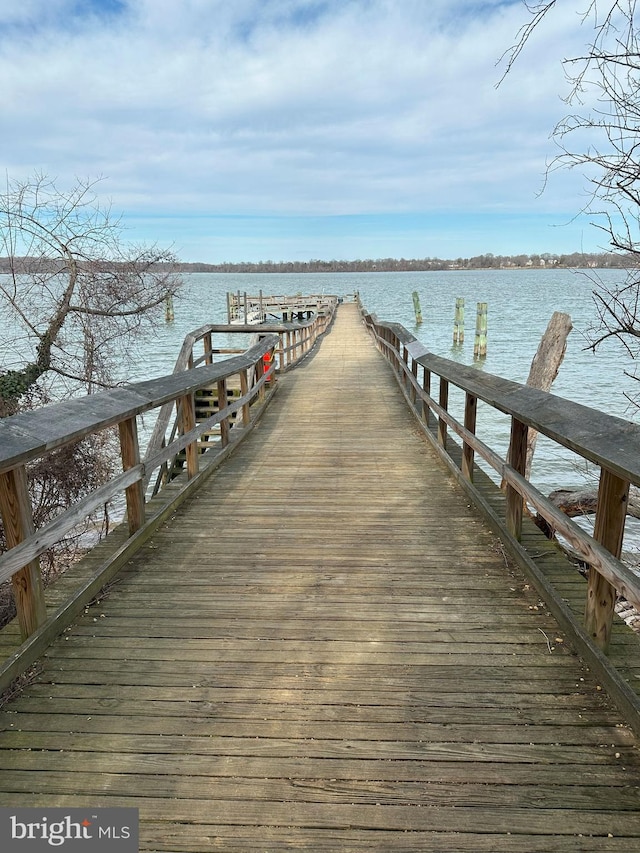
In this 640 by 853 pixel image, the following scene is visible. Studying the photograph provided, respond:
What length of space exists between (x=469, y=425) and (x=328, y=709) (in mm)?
3058

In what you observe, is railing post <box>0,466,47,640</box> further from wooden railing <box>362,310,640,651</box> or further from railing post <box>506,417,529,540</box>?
railing post <box>506,417,529,540</box>

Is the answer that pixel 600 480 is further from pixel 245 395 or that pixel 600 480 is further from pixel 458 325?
pixel 458 325

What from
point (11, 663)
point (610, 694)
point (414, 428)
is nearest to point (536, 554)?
point (610, 694)

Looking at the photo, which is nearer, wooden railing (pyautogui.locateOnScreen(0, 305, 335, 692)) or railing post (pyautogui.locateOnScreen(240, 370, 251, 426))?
wooden railing (pyautogui.locateOnScreen(0, 305, 335, 692))

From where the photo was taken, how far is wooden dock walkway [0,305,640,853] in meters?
1.95

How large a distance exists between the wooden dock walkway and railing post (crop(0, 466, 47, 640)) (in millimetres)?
200

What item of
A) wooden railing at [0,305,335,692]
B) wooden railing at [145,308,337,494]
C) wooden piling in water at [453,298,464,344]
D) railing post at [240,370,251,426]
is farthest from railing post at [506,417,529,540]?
wooden piling in water at [453,298,464,344]

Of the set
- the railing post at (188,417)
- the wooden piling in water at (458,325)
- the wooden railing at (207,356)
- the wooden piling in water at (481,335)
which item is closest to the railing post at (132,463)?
the railing post at (188,417)

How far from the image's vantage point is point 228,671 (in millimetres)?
2730

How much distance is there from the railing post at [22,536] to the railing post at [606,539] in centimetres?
244

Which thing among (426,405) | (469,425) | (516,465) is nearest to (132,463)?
(516,465)

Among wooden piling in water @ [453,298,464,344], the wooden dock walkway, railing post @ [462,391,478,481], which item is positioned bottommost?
wooden piling in water @ [453,298,464,344]

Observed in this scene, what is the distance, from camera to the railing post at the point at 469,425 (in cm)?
484

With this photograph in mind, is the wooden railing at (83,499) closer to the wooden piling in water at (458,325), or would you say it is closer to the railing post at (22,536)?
the railing post at (22,536)
